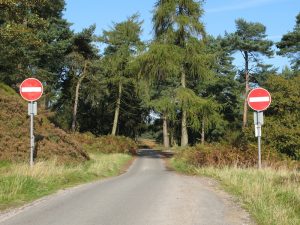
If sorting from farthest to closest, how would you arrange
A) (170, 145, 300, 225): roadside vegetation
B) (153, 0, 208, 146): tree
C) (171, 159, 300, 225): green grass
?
(153, 0, 208, 146): tree → (170, 145, 300, 225): roadside vegetation → (171, 159, 300, 225): green grass

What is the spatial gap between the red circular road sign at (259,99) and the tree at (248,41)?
4614cm

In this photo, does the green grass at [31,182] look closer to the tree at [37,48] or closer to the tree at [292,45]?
the tree at [37,48]

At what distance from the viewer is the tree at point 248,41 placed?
62.2 m

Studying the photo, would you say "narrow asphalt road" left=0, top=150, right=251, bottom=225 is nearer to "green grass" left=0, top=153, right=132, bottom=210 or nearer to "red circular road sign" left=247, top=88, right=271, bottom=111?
"green grass" left=0, top=153, right=132, bottom=210

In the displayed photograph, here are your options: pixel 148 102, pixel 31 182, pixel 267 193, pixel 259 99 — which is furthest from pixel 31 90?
pixel 148 102

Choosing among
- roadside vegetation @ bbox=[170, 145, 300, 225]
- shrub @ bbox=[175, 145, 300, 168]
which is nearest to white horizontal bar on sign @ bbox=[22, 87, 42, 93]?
roadside vegetation @ bbox=[170, 145, 300, 225]

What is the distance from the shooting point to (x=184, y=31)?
117 ft

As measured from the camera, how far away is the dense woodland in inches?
978

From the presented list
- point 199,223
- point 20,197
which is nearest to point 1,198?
point 20,197

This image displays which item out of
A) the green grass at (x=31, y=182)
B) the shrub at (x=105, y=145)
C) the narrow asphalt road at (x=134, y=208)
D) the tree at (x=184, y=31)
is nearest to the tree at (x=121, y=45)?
the shrub at (x=105, y=145)

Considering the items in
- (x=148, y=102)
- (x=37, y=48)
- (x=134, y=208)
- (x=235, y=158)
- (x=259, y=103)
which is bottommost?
→ (x=134, y=208)

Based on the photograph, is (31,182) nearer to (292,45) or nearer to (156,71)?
(156,71)

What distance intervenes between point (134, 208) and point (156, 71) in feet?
87.8

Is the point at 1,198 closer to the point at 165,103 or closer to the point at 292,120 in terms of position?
the point at 292,120
